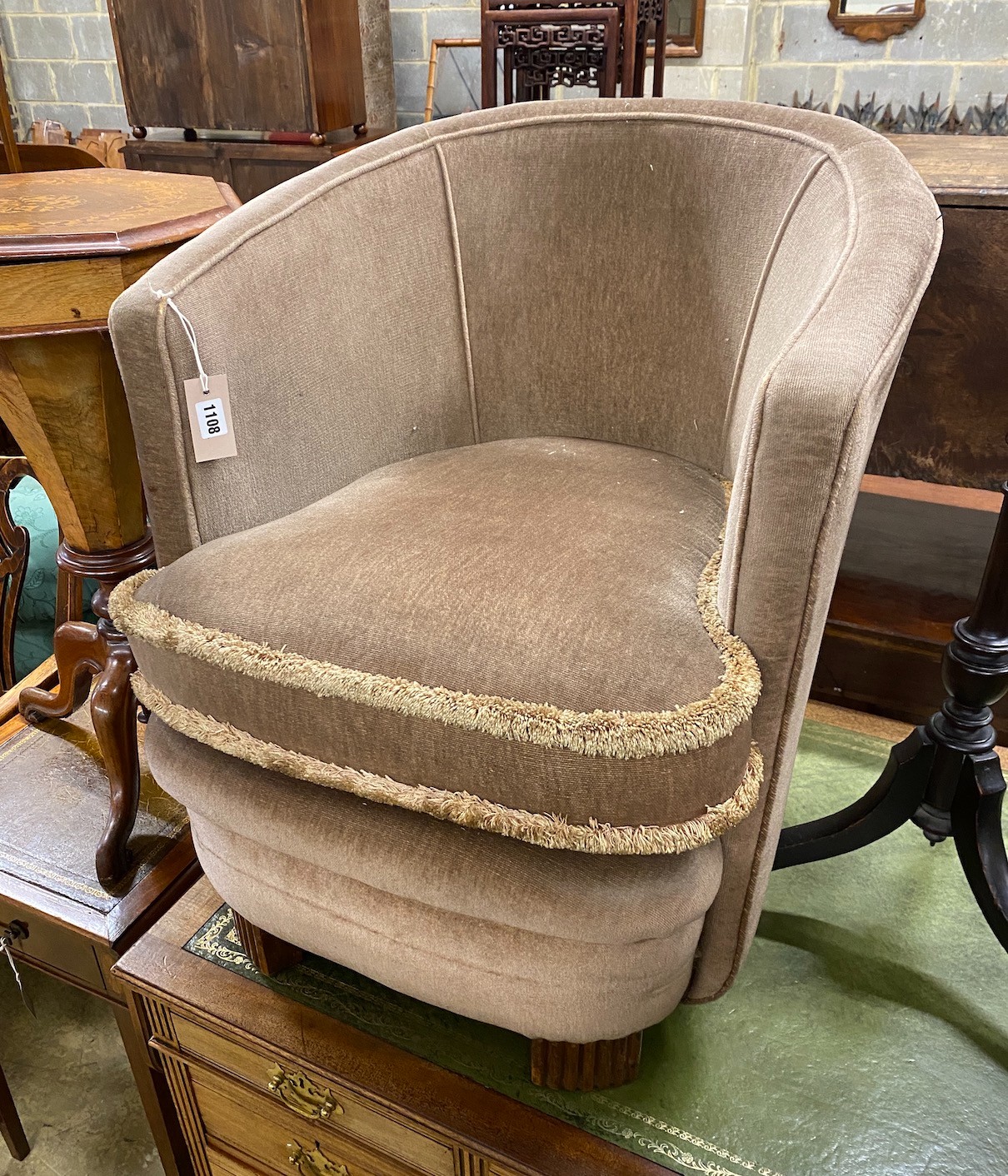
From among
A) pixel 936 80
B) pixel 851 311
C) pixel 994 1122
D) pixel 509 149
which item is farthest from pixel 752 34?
pixel 994 1122

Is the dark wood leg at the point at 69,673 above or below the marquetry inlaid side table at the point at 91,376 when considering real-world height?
below

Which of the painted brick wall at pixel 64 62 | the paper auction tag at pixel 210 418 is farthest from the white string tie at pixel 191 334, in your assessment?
the painted brick wall at pixel 64 62

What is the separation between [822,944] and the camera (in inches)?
39.0

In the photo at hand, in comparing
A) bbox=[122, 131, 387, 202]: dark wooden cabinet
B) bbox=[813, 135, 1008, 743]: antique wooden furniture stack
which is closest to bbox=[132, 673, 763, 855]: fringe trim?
bbox=[813, 135, 1008, 743]: antique wooden furniture stack

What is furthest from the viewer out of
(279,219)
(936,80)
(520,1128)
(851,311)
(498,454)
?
(936,80)

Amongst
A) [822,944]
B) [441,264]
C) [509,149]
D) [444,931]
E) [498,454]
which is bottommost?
[822,944]

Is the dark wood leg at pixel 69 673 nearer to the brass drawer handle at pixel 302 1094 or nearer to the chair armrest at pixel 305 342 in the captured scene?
the chair armrest at pixel 305 342

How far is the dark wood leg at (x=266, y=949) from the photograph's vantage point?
91 cm

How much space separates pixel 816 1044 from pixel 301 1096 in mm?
490

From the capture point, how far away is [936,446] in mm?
1439

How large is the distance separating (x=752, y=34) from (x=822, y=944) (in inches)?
114

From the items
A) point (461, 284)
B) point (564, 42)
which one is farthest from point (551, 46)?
point (461, 284)

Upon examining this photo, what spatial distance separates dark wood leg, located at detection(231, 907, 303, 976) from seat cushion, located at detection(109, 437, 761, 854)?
0.25m

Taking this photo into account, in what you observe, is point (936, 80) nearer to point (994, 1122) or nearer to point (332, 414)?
point (332, 414)
